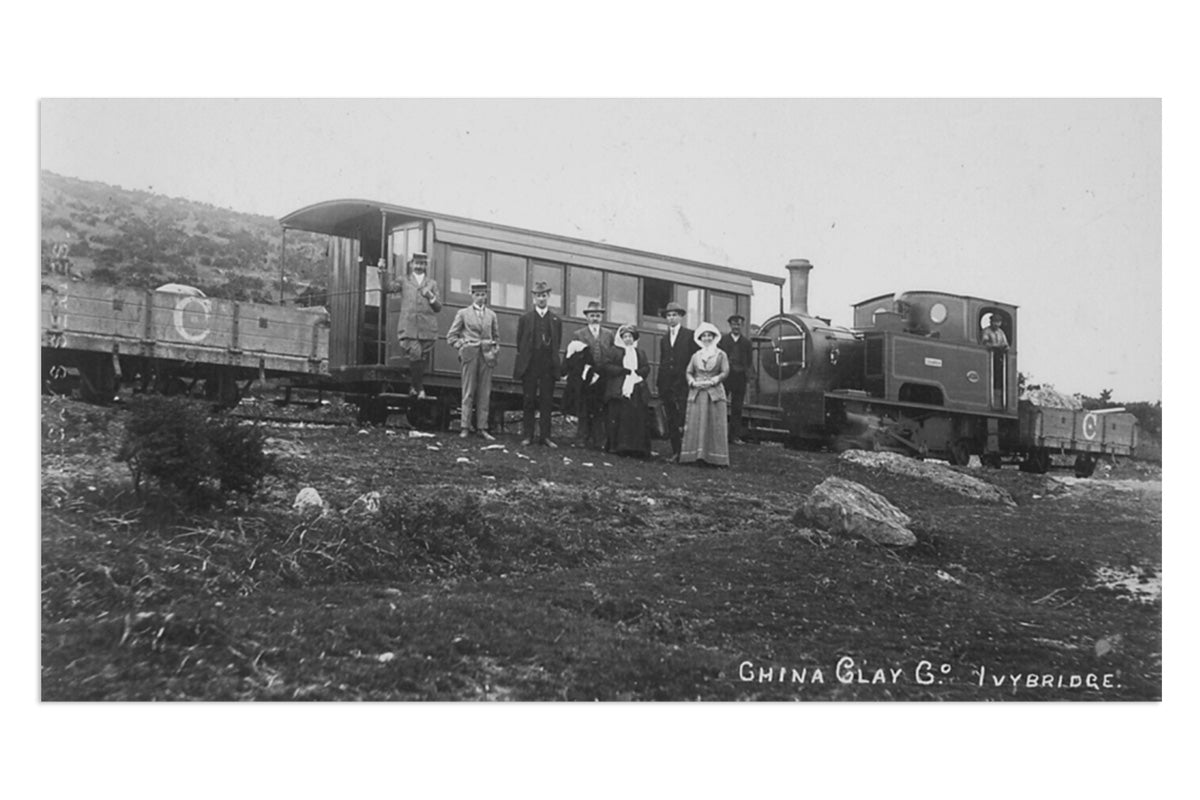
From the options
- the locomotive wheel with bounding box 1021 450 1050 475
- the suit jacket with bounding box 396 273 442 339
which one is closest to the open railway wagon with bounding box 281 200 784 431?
the suit jacket with bounding box 396 273 442 339

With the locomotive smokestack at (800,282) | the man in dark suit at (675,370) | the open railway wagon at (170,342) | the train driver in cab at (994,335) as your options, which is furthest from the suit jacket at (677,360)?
the open railway wagon at (170,342)

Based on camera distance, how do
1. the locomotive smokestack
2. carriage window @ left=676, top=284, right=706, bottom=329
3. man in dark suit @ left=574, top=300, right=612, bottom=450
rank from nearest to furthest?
the locomotive smokestack < man in dark suit @ left=574, top=300, right=612, bottom=450 < carriage window @ left=676, top=284, right=706, bottom=329

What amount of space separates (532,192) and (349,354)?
2230mm

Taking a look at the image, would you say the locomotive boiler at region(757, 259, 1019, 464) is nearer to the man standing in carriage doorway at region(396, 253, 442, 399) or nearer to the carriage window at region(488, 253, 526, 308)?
the carriage window at region(488, 253, 526, 308)

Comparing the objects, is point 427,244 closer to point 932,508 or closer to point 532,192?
point 532,192

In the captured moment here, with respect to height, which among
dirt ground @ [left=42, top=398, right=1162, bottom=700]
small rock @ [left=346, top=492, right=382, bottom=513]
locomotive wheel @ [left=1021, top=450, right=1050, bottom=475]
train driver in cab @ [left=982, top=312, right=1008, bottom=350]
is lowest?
dirt ground @ [left=42, top=398, right=1162, bottom=700]

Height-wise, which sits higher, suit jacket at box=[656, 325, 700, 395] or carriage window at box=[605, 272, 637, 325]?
carriage window at box=[605, 272, 637, 325]

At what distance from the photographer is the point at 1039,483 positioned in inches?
281

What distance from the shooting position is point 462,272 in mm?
7066

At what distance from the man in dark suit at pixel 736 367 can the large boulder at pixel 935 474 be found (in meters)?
0.92

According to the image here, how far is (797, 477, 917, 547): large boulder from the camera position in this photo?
18.8 feet

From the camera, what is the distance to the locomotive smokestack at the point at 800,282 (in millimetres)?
→ 6514

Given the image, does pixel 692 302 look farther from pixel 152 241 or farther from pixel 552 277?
pixel 152 241

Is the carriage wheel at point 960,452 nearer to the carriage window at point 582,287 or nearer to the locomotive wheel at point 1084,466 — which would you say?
the locomotive wheel at point 1084,466
